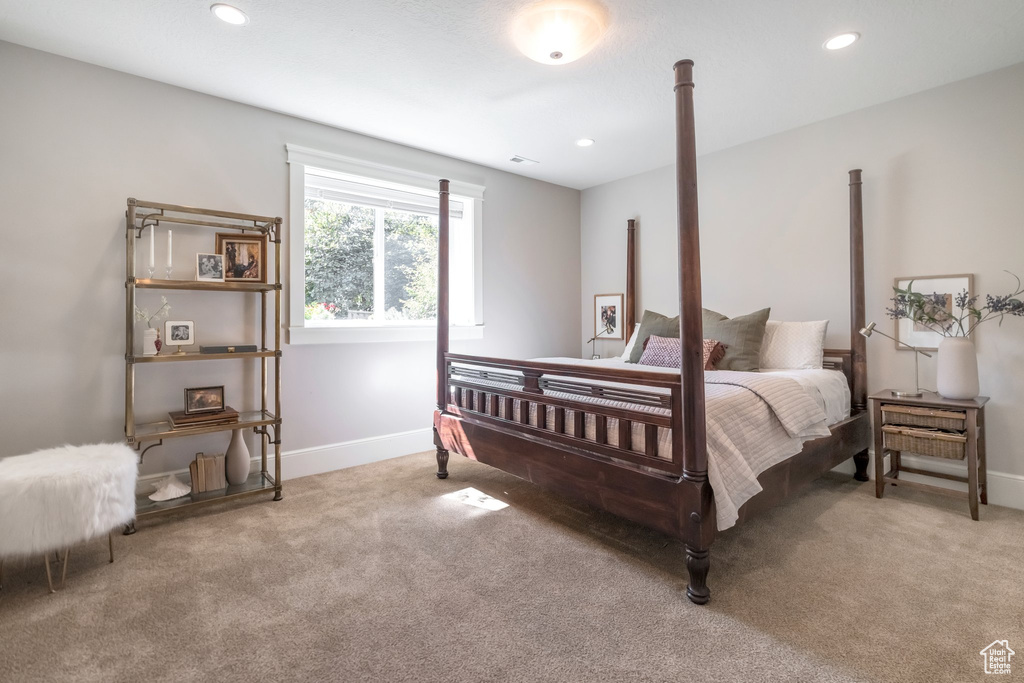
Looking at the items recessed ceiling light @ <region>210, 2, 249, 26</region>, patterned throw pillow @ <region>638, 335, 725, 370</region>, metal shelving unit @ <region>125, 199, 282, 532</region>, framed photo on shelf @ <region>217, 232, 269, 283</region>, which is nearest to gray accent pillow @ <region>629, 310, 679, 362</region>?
patterned throw pillow @ <region>638, 335, 725, 370</region>

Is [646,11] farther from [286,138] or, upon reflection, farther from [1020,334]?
[1020,334]

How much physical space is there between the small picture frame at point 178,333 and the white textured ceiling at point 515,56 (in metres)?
1.40

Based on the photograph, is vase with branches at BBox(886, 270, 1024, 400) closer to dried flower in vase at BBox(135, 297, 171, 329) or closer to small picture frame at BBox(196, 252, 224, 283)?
small picture frame at BBox(196, 252, 224, 283)

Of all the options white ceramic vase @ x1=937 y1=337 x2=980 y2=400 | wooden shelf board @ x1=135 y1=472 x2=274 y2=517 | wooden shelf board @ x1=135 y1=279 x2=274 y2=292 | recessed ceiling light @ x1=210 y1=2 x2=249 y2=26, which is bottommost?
wooden shelf board @ x1=135 y1=472 x2=274 y2=517

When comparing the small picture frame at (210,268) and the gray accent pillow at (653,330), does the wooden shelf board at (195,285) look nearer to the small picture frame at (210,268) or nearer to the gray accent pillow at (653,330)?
the small picture frame at (210,268)

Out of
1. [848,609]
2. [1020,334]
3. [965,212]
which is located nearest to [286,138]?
[848,609]

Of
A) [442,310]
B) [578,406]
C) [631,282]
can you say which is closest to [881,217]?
[631,282]

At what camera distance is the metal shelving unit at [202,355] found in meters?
2.44

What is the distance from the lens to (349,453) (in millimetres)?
3504

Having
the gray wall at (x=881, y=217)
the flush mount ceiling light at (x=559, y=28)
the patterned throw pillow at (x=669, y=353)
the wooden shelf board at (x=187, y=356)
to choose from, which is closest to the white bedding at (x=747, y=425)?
the patterned throw pillow at (x=669, y=353)

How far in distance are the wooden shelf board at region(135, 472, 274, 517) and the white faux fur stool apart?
0.40 meters

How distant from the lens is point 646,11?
2.13 meters

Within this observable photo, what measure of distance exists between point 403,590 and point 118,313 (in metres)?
2.24

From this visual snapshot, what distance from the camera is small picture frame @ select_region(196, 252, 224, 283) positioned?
8.84 ft
